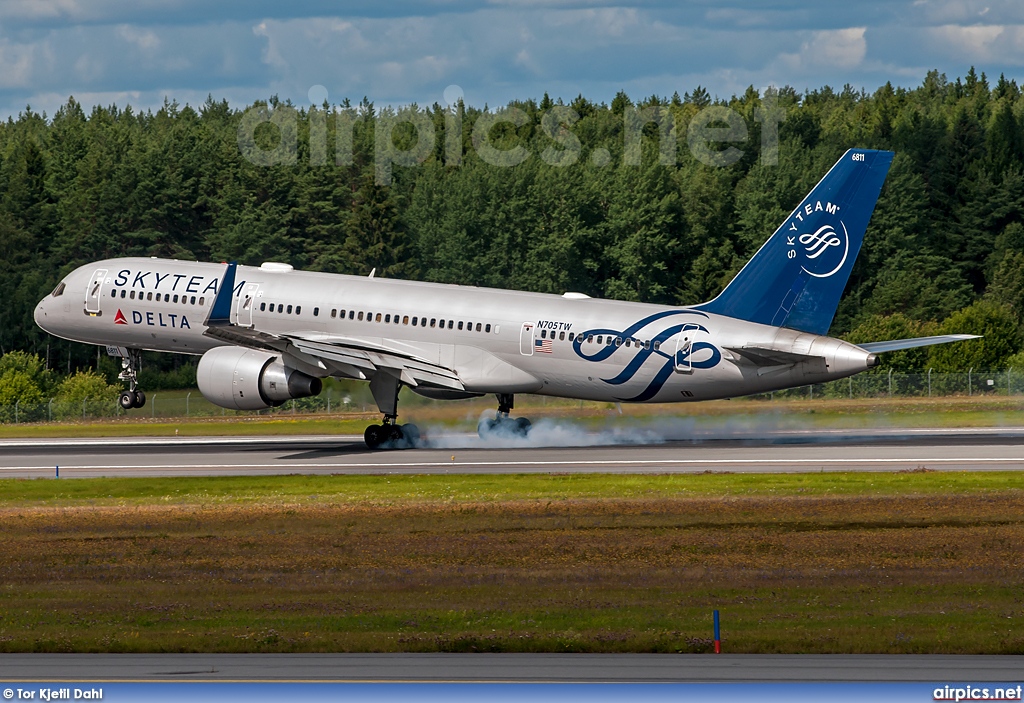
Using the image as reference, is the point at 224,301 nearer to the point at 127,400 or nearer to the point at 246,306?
the point at 246,306

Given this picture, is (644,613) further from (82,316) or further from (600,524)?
(82,316)

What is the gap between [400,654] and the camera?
19.9 metres

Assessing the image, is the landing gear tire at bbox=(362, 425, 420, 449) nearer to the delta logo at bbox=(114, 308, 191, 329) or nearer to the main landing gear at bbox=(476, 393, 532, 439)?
the main landing gear at bbox=(476, 393, 532, 439)

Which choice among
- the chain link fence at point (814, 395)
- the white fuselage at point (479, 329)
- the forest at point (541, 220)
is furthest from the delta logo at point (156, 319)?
the forest at point (541, 220)

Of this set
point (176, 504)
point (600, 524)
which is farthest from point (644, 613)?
point (176, 504)

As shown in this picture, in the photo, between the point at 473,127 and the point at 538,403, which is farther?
the point at 473,127

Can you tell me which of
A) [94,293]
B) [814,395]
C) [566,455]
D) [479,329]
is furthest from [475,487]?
[814,395]

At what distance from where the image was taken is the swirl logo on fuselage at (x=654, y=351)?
151ft

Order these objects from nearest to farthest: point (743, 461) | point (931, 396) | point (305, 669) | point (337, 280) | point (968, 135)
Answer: point (305, 669), point (743, 461), point (337, 280), point (931, 396), point (968, 135)

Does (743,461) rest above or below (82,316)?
below

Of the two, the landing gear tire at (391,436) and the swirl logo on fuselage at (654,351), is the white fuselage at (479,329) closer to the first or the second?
the swirl logo on fuselage at (654,351)

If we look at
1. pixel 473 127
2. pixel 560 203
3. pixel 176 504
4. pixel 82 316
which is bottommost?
pixel 176 504

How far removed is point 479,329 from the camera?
49.2m

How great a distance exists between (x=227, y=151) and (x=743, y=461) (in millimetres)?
106459
